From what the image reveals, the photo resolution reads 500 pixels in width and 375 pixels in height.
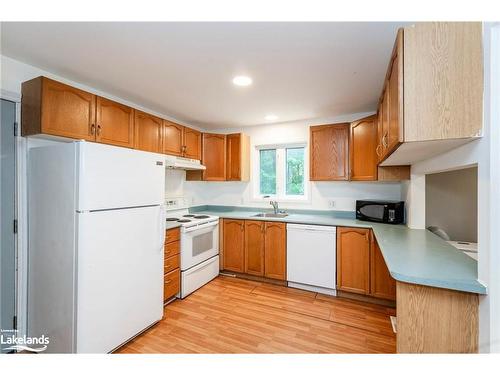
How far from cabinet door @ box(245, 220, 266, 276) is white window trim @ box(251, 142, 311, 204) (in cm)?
68

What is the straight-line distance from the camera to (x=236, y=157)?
3.54m

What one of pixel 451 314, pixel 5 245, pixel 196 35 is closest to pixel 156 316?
pixel 5 245

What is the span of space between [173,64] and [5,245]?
1.94 meters

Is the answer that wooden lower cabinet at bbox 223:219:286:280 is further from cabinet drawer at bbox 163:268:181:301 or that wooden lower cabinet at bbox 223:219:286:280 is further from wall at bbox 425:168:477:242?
wall at bbox 425:168:477:242

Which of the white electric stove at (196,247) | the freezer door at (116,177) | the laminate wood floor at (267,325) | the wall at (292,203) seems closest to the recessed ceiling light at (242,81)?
the freezer door at (116,177)

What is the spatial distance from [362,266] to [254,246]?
51.8 inches

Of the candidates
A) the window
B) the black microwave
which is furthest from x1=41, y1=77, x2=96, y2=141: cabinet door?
the black microwave

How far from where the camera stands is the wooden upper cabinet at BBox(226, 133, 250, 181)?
3506 millimetres

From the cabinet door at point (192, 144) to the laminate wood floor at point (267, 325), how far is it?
1843 mm

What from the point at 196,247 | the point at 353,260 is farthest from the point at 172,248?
the point at 353,260

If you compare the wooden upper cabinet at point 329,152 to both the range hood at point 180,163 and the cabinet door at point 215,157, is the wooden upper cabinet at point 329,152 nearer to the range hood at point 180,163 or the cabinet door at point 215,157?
the cabinet door at point 215,157

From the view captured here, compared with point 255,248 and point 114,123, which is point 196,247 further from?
point 114,123

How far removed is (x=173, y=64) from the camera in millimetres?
1803

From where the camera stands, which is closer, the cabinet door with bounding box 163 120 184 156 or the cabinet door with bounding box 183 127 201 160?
the cabinet door with bounding box 163 120 184 156
